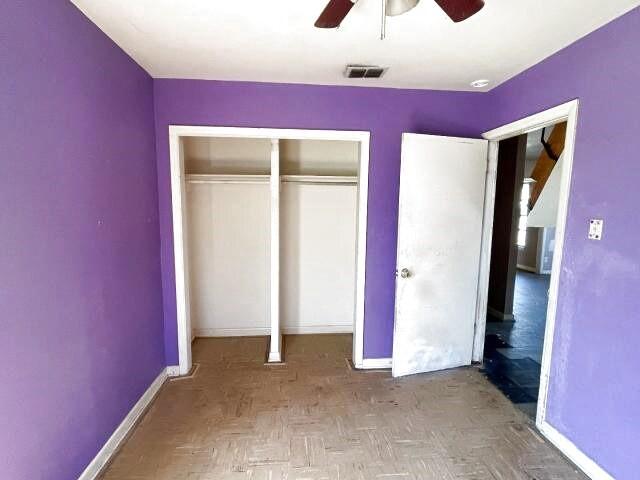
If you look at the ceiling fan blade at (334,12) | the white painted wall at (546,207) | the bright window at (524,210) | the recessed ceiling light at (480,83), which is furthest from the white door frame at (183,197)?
the white painted wall at (546,207)

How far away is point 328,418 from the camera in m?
2.36

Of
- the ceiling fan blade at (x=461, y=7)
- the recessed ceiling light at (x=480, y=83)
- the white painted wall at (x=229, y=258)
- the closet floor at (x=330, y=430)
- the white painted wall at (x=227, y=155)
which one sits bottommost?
the closet floor at (x=330, y=430)

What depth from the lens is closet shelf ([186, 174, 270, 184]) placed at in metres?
3.39

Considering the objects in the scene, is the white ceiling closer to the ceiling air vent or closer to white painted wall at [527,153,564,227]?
the ceiling air vent

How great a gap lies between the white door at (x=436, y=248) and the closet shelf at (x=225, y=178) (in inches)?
58.3

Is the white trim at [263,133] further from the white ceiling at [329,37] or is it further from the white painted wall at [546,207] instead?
the white painted wall at [546,207]

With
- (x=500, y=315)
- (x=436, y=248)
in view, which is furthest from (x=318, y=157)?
(x=500, y=315)

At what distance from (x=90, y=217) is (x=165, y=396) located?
A: 5.15ft

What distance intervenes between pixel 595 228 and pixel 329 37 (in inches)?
73.4

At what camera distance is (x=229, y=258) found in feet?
12.0

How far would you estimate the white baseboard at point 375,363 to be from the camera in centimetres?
307

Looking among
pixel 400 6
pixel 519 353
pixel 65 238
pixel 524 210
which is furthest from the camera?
pixel 524 210

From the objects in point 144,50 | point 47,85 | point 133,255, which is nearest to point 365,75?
point 144,50

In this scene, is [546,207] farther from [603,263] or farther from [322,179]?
[603,263]
